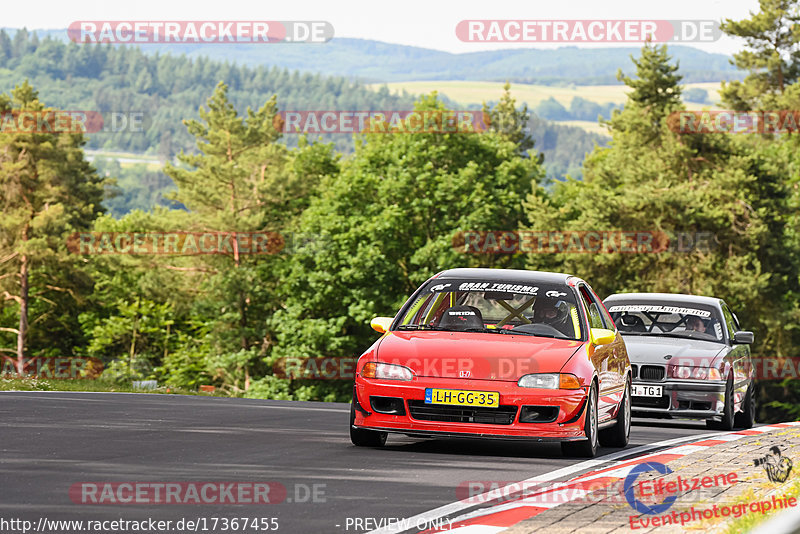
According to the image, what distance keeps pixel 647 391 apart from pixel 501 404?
6465 mm

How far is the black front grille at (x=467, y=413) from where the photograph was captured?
10375 mm

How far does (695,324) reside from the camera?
17375mm

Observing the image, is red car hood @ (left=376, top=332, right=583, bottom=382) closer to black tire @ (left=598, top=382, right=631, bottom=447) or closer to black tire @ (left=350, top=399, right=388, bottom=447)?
black tire @ (left=350, top=399, right=388, bottom=447)

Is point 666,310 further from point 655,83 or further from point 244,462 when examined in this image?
point 655,83

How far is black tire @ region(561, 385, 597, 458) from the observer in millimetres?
10633

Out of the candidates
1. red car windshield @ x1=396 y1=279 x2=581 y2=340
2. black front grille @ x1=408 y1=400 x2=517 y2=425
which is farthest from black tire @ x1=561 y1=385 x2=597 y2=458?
red car windshield @ x1=396 y1=279 x2=581 y2=340

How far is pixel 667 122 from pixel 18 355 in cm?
3681

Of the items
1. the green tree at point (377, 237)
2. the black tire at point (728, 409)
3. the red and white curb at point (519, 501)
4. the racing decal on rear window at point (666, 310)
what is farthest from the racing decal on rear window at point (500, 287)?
the green tree at point (377, 237)

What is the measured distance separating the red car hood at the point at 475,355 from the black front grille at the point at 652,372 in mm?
5575

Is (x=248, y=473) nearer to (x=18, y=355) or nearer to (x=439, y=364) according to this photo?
(x=439, y=364)

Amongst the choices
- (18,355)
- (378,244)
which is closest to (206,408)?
(378,244)

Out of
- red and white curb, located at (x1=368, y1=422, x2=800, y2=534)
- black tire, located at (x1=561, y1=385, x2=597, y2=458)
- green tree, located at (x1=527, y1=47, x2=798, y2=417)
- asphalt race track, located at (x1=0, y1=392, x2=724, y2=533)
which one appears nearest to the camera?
red and white curb, located at (x1=368, y1=422, x2=800, y2=534)

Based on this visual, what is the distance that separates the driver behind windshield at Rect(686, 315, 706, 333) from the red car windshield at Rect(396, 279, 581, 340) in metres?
5.83

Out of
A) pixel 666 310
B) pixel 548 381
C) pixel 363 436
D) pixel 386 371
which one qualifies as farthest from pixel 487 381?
pixel 666 310
